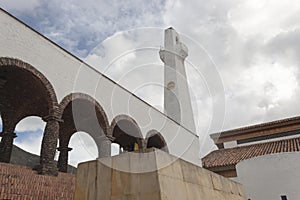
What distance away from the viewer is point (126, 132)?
38.3 feet

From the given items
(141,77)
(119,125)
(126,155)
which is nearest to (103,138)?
(119,125)

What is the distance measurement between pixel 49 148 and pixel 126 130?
4942mm

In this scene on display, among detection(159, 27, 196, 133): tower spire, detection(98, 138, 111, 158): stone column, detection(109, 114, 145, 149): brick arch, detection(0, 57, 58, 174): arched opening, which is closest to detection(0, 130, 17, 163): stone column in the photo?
detection(0, 57, 58, 174): arched opening

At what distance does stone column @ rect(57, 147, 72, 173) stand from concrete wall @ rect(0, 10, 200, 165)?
3036mm

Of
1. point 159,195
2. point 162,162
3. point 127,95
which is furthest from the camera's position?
point 127,95

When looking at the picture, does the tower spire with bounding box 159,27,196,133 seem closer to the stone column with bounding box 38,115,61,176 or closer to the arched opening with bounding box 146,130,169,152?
the arched opening with bounding box 146,130,169,152

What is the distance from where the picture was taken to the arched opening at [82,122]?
880 centimetres

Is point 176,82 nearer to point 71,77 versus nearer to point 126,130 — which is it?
point 126,130

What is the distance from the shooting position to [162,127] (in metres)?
12.6

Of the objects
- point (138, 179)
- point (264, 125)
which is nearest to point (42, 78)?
point (138, 179)

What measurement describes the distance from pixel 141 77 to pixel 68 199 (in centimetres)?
348

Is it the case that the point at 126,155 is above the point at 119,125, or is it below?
below

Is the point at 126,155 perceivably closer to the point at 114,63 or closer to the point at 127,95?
the point at 114,63

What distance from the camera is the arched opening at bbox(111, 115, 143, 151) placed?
10.3 m
